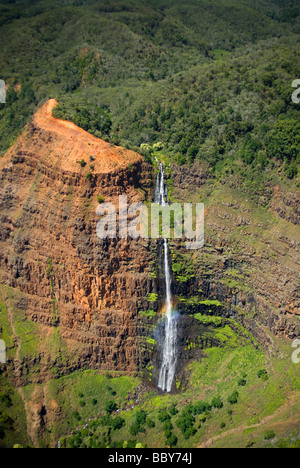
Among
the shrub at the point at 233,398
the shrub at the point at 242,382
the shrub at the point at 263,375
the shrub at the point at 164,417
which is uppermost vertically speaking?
the shrub at the point at 263,375

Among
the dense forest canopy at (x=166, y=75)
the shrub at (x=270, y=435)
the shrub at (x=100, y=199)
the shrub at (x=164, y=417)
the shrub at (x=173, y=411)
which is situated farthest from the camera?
the dense forest canopy at (x=166, y=75)

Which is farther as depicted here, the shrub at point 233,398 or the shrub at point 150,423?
the shrub at point 150,423

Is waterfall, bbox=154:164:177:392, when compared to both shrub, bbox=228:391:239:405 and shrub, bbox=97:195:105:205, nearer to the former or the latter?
shrub, bbox=228:391:239:405

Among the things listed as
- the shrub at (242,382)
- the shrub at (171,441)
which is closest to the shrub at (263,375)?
the shrub at (242,382)

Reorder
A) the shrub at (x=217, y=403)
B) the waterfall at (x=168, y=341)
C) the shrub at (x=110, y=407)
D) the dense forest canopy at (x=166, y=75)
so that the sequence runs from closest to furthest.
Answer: the shrub at (x=217, y=403), the shrub at (x=110, y=407), the waterfall at (x=168, y=341), the dense forest canopy at (x=166, y=75)

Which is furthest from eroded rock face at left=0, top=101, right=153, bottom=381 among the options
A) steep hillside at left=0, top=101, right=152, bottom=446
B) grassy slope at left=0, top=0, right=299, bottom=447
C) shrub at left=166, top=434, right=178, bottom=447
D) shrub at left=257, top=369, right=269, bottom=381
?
shrub at left=257, top=369, right=269, bottom=381

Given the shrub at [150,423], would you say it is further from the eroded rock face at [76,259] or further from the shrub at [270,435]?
the shrub at [270,435]

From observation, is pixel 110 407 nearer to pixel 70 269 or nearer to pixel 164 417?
pixel 164 417
